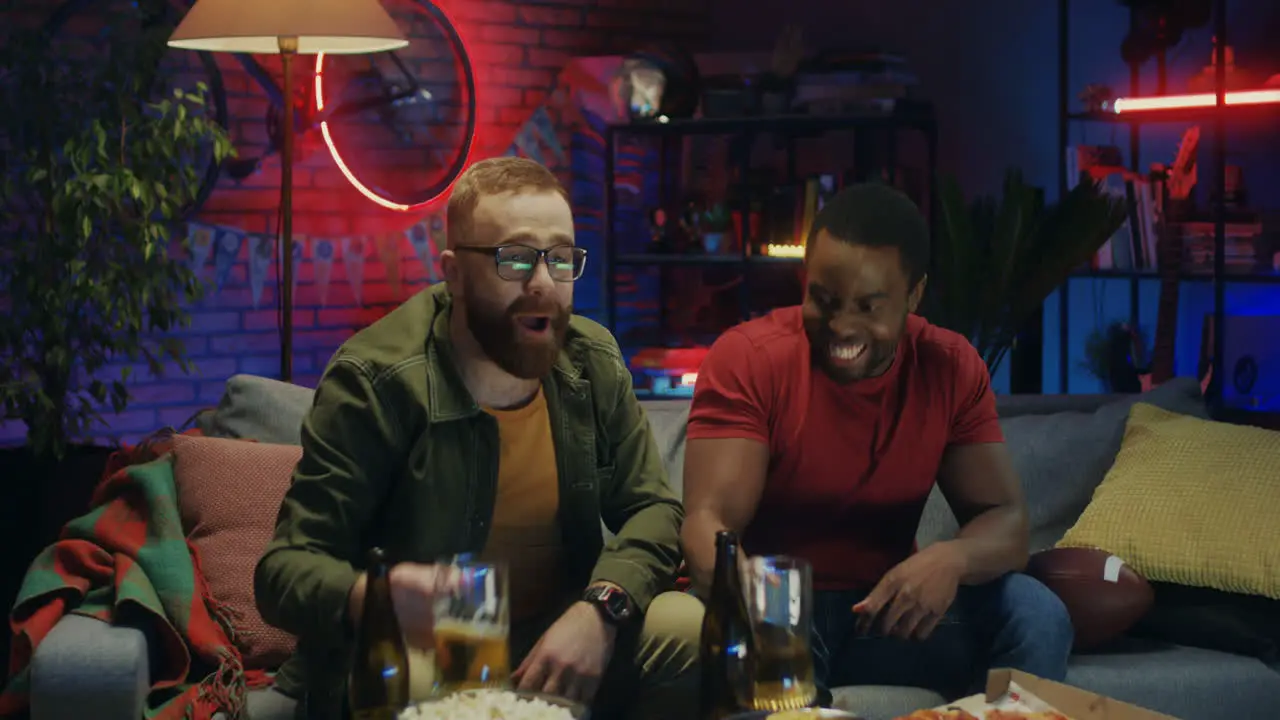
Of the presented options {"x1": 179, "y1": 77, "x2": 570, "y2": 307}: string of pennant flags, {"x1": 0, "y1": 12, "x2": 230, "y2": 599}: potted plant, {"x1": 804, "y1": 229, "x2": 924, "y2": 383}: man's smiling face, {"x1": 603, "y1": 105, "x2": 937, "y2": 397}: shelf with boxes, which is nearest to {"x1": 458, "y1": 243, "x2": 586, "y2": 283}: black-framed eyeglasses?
{"x1": 804, "y1": 229, "x2": 924, "y2": 383}: man's smiling face

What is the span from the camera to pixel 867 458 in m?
Answer: 2.57

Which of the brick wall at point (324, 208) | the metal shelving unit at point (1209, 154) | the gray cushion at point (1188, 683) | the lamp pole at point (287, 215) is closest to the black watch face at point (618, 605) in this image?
the gray cushion at point (1188, 683)

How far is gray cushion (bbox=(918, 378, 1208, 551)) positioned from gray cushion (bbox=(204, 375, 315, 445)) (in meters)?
1.22

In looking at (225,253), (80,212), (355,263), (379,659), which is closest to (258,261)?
(225,253)

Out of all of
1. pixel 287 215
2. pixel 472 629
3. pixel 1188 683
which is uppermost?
pixel 287 215

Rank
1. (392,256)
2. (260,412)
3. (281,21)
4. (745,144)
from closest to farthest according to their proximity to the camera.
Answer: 1. (260,412)
2. (281,21)
3. (745,144)
4. (392,256)

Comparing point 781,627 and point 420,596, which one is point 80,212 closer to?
point 420,596

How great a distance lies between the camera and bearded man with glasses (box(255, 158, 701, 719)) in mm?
2207

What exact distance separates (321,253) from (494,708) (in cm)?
398

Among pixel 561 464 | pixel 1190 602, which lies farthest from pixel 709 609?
pixel 1190 602

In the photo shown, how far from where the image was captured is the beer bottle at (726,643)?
175 centimetres

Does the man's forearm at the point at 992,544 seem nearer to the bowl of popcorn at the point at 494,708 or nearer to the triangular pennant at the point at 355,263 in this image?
the bowl of popcorn at the point at 494,708

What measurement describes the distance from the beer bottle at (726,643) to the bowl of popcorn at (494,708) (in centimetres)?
18

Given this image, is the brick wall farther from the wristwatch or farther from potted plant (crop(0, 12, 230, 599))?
the wristwatch
